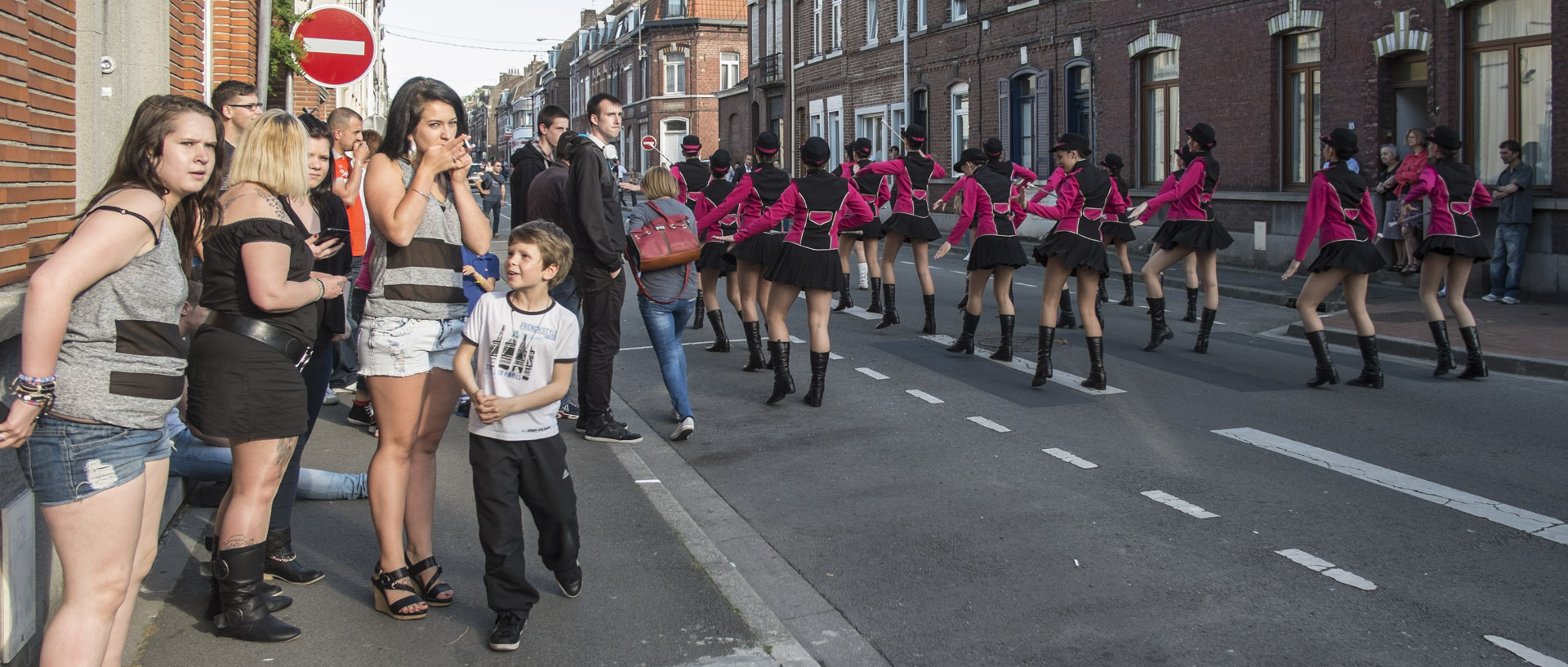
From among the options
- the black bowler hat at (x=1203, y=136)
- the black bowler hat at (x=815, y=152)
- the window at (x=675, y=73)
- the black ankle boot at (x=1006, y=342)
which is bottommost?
the black ankle boot at (x=1006, y=342)

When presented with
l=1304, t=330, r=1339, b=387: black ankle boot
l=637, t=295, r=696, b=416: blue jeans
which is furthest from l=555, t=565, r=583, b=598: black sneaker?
l=1304, t=330, r=1339, b=387: black ankle boot

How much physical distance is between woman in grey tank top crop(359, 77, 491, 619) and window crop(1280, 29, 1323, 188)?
17.1 metres

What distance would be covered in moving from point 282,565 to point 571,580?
3.62 ft

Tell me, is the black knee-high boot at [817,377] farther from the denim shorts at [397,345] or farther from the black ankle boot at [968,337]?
the denim shorts at [397,345]

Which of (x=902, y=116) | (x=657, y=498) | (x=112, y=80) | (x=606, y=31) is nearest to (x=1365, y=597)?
(x=657, y=498)

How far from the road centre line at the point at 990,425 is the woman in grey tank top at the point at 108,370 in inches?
204

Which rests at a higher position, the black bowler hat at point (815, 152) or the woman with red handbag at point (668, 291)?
the black bowler hat at point (815, 152)

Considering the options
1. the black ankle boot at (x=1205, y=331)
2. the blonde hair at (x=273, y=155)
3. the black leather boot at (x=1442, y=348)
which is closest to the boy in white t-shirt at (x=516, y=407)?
the blonde hair at (x=273, y=155)

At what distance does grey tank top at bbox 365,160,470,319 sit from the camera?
439 cm

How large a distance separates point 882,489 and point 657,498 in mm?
1095

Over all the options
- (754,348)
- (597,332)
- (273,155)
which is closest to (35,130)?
(273,155)

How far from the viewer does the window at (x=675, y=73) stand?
224 ft

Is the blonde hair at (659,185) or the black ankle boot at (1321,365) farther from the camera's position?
the black ankle boot at (1321,365)

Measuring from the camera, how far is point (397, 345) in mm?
4340
